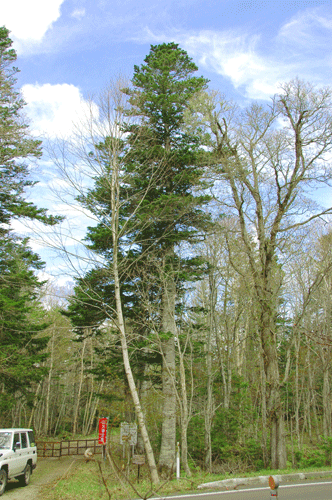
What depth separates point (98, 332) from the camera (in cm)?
1518

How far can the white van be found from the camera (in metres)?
9.64

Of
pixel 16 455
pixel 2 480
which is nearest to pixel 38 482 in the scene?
pixel 16 455

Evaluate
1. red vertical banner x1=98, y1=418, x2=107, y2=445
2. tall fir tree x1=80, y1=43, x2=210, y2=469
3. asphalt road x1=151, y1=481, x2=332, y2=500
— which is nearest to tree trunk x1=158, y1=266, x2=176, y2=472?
tall fir tree x1=80, y1=43, x2=210, y2=469

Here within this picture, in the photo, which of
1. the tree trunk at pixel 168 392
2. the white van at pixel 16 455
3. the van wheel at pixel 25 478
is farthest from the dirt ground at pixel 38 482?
the tree trunk at pixel 168 392

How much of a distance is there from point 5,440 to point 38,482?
10.4ft

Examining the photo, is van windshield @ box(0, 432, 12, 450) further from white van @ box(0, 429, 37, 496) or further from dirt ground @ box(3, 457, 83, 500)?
dirt ground @ box(3, 457, 83, 500)

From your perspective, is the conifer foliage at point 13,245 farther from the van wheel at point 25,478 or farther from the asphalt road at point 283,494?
the asphalt road at point 283,494

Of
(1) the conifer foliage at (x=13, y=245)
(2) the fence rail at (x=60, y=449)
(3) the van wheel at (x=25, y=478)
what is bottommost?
(2) the fence rail at (x=60, y=449)

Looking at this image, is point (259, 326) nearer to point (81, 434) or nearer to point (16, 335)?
point (16, 335)

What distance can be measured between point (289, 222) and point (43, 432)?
104 ft

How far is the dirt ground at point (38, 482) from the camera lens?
9.49 m

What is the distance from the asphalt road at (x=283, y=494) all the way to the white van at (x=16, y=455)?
5108 mm

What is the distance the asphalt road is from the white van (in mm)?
5108

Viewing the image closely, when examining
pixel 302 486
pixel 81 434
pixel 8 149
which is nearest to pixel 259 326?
pixel 302 486
